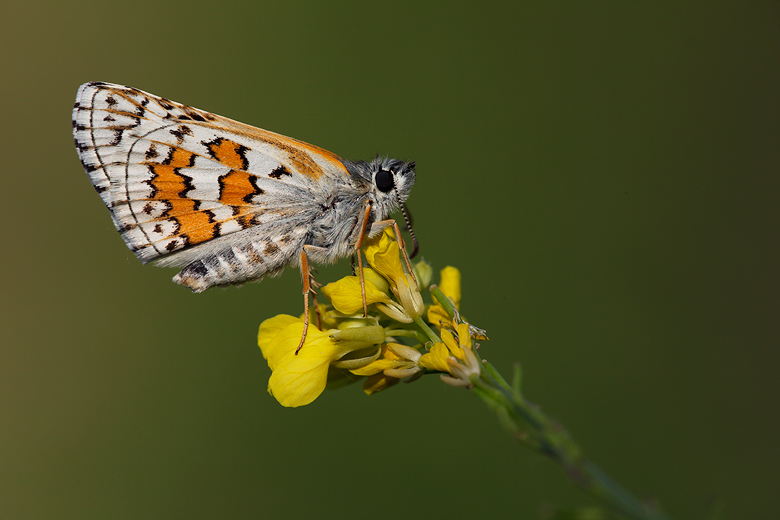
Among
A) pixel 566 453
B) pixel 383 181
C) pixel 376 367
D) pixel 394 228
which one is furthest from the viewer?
pixel 383 181

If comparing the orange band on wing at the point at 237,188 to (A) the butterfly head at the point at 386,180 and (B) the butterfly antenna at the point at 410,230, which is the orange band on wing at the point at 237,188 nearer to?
(A) the butterfly head at the point at 386,180

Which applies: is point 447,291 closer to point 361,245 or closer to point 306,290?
point 361,245

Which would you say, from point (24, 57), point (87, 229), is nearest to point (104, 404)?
→ point (87, 229)

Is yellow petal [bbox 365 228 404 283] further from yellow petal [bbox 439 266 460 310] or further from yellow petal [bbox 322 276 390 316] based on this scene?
yellow petal [bbox 439 266 460 310]

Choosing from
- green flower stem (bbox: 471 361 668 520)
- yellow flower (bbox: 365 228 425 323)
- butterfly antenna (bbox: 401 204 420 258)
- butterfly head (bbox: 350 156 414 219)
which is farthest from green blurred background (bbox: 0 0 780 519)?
green flower stem (bbox: 471 361 668 520)

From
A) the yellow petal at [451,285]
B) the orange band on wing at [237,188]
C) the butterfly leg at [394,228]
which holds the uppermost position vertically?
the orange band on wing at [237,188]

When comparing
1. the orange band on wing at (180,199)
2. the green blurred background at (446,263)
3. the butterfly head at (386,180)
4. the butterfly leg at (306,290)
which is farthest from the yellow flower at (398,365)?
the green blurred background at (446,263)

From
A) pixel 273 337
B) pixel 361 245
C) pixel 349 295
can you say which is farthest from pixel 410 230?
pixel 273 337

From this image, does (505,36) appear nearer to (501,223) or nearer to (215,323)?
(501,223)
